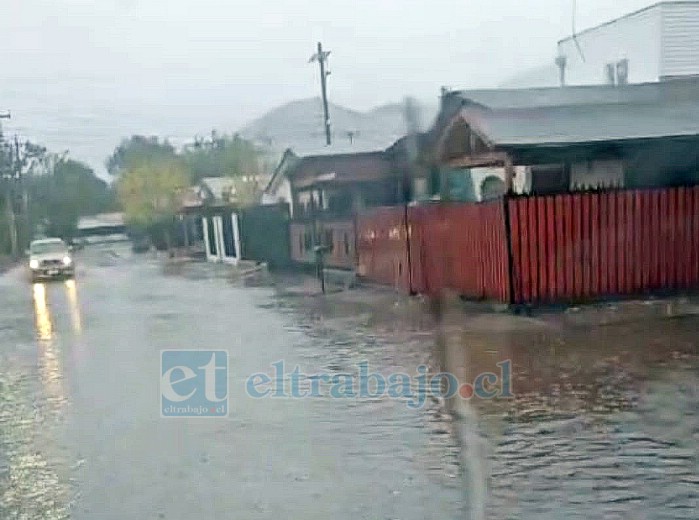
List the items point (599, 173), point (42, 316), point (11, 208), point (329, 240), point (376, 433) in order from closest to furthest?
point (376, 433), point (599, 173), point (42, 316), point (329, 240), point (11, 208)

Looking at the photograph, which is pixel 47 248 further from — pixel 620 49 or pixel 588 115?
pixel 588 115

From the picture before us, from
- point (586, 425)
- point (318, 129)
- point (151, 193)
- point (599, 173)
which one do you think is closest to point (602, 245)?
point (599, 173)

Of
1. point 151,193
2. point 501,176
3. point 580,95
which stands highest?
point 580,95

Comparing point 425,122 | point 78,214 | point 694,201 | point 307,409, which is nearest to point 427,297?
point 425,122

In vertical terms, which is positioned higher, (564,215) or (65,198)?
(564,215)

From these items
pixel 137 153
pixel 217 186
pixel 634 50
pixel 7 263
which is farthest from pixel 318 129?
pixel 137 153

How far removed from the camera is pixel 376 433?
27.0ft

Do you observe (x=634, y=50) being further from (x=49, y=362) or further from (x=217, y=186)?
(x=217, y=186)

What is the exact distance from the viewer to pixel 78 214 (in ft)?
291

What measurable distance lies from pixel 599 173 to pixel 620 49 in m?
17.6

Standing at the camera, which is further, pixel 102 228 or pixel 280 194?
pixel 102 228

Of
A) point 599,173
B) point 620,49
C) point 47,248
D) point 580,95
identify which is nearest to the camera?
point 599,173

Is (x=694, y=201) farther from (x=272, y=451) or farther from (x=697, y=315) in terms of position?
(x=272, y=451)

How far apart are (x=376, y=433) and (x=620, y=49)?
3119 centimetres
